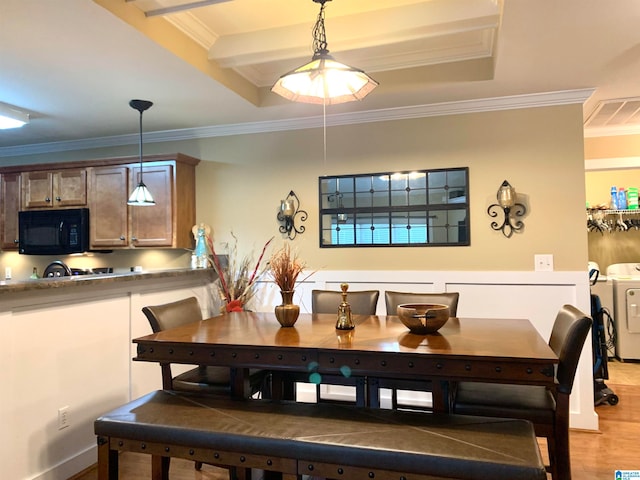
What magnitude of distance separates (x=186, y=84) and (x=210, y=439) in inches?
90.7

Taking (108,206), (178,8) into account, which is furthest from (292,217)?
(178,8)

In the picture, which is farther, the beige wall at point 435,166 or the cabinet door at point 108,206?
the cabinet door at point 108,206

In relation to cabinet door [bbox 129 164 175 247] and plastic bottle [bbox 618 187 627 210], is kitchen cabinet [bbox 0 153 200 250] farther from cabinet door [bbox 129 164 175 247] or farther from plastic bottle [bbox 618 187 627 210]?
plastic bottle [bbox 618 187 627 210]

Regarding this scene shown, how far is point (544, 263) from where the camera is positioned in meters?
3.38

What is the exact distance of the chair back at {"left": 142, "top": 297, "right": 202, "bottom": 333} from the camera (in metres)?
2.48

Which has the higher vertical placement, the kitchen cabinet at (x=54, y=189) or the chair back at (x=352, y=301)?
the kitchen cabinet at (x=54, y=189)

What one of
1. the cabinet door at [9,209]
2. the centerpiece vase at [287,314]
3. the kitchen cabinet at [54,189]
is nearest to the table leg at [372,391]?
the centerpiece vase at [287,314]

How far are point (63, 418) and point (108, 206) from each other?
83.0 inches

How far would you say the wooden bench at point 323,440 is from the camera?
1.52 metres

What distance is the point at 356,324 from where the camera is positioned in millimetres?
2463

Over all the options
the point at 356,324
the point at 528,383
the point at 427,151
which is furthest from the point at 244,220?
the point at 528,383

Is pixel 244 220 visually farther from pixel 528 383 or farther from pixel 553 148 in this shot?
pixel 528 383

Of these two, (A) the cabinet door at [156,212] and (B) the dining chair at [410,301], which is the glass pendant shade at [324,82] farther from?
(A) the cabinet door at [156,212]

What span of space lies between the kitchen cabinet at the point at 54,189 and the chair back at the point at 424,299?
9.99 feet
